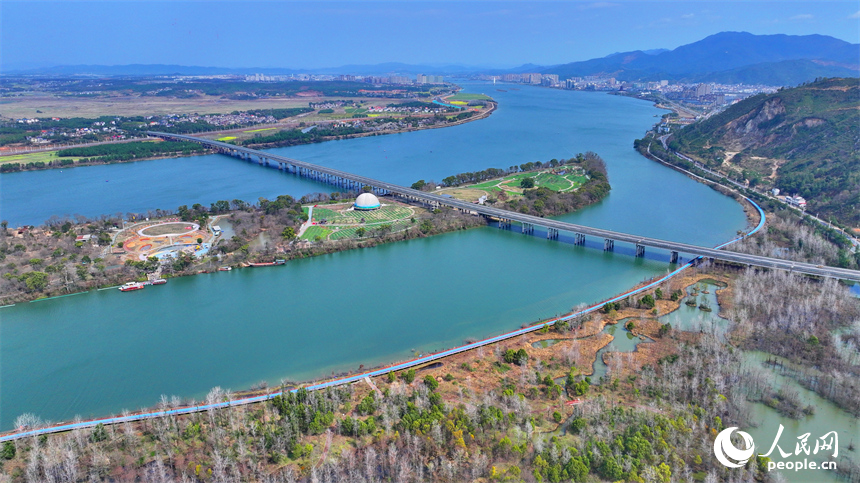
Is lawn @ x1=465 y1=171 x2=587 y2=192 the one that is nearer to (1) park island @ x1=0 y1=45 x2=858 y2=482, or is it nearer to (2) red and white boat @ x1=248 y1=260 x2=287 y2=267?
(1) park island @ x1=0 y1=45 x2=858 y2=482

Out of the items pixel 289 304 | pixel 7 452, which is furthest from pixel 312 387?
pixel 289 304

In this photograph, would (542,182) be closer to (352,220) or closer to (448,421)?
(352,220)

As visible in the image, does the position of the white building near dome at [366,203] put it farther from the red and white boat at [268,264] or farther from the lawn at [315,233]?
the red and white boat at [268,264]

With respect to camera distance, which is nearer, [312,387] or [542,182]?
[312,387]

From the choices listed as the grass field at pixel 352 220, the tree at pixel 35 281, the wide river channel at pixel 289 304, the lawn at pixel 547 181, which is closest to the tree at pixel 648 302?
the wide river channel at pixel 289 304

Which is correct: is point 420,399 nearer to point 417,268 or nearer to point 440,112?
point 417,268

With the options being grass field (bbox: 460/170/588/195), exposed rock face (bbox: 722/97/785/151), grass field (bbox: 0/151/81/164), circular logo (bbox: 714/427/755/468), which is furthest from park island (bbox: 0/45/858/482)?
exposed rock face (bbox: 722/97/785/151)
